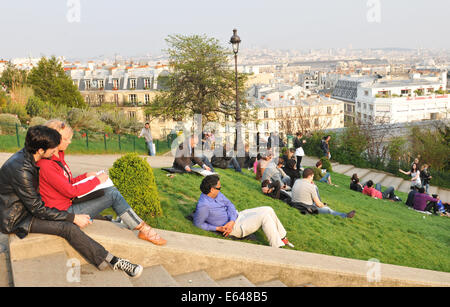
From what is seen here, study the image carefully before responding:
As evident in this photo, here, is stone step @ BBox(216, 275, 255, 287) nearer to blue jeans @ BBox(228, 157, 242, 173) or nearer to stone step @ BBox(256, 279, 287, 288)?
stone step @ BBox(256, 279, 287, 288)

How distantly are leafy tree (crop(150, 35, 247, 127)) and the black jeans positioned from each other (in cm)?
2453

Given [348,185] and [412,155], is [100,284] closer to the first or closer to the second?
[348,185]

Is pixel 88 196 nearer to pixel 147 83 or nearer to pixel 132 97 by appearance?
pixel 132 97

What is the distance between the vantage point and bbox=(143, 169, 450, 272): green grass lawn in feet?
22.1

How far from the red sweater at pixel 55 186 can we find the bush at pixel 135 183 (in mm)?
1569

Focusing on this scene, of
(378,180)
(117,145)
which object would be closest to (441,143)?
(378,180)

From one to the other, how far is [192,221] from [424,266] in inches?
156

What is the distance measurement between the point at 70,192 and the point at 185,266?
1.49 meters

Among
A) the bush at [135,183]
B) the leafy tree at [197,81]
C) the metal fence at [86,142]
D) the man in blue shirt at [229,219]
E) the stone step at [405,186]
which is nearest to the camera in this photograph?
the man in blue shirt at [229,219]

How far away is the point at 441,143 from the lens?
1093 inches

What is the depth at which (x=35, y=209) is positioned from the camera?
13.7 feet

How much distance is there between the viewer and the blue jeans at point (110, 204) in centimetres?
488
